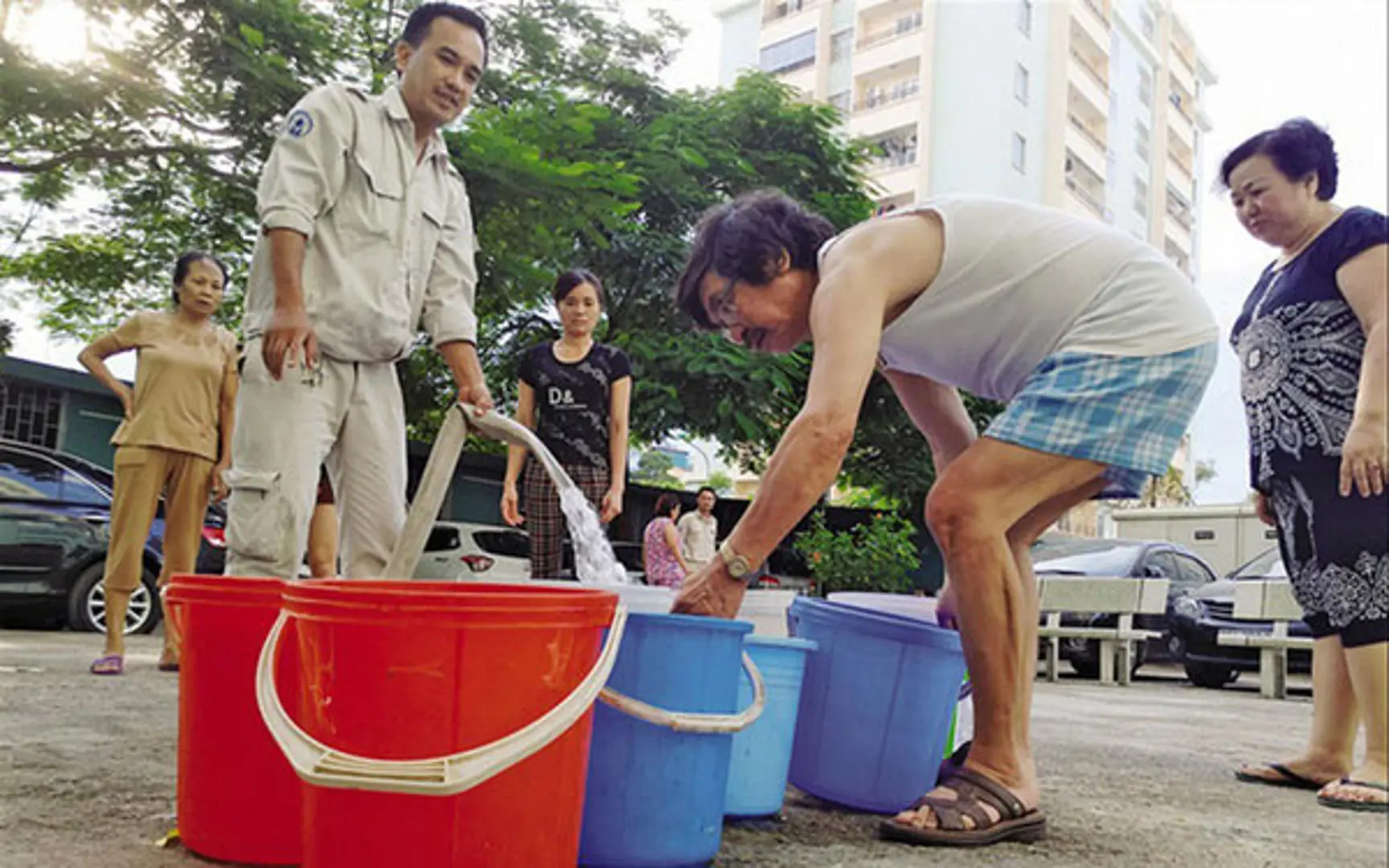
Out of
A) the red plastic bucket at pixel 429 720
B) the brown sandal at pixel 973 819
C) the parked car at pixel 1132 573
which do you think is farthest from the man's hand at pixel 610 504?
the parked car at pixel 1132 573

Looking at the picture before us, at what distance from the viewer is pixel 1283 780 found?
3504 millimetres

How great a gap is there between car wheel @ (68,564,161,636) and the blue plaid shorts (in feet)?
23.1

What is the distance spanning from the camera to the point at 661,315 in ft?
48.5

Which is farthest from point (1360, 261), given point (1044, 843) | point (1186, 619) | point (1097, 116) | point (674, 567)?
point (1097, 116)

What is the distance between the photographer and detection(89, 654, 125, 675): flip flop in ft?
15.9

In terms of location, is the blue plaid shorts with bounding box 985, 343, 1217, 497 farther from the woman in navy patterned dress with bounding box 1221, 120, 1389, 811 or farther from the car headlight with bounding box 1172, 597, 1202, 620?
the car headlight with bounding box 1172, 597, 1202, 620

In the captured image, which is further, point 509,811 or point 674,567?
point 674,567

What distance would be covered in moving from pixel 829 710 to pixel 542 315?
1284 centimetres

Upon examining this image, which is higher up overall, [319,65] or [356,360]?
[319,65]

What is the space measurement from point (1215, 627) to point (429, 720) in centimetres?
1013

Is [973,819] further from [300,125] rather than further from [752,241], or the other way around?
[300,125]

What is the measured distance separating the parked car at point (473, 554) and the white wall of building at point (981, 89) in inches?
249

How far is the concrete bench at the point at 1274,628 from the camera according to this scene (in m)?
8.60

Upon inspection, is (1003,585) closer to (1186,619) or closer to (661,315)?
(1186,619)
